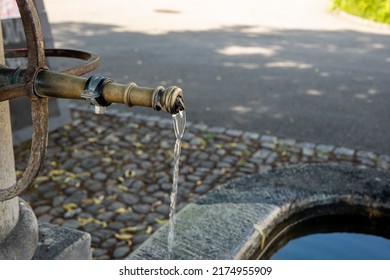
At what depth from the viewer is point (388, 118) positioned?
6066 mm

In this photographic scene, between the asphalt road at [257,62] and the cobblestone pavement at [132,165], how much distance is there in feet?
1.48

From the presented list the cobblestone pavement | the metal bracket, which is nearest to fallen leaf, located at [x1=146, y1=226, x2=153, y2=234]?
the cobblestone pavement

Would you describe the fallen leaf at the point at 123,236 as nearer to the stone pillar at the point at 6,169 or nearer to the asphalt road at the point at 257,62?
the stone pillar at the point at 6,169

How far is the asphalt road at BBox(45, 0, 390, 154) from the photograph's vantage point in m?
5.96

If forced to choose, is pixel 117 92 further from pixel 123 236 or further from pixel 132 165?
pixel 132 165

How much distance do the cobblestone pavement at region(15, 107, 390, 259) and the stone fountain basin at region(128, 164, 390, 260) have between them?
40.3 inches

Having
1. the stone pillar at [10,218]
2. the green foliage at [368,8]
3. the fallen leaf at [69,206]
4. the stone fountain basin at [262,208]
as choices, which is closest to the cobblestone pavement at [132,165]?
the fallen leaf at [69,206]

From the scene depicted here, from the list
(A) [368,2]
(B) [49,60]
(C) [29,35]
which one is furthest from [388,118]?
(A) [368,2]

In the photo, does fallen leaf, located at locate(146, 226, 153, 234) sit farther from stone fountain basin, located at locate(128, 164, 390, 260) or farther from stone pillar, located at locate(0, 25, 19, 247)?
stone pillar, located at locate(0, 25, 19, 247)

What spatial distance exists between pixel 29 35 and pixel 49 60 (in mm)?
4129

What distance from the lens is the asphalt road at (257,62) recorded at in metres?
5.96

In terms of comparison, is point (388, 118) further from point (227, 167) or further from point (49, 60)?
point (49, 60)

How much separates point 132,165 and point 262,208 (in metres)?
2.28

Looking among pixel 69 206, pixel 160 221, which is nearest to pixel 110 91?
pixel 160 221
